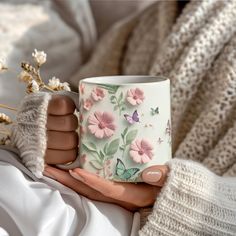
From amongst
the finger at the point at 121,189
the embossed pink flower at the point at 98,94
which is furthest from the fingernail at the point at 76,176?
the embossed pink flower at the point at 98,94

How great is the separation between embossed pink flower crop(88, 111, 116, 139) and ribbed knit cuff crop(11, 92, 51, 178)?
0.23 ft

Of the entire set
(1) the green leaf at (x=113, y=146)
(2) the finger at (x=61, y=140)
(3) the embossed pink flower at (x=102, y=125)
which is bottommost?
(2) the finger at (x=61, y=140)

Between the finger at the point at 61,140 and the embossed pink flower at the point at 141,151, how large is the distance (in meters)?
0.08

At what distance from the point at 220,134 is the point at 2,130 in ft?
1.19

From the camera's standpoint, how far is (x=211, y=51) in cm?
92

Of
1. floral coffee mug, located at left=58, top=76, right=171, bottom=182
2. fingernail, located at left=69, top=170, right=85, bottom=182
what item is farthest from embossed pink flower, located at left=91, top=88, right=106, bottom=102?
fingernail, located at left=69, top=170, right=85, bottom=182

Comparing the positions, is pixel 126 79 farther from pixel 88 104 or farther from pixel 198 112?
pixel 198 112

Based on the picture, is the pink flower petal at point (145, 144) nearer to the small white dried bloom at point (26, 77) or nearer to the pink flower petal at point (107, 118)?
the pink flower petal at point (107, 118)

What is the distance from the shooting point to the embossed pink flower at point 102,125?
638mm

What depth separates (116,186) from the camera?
669 millimetres

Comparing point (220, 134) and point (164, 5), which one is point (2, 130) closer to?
point (220, 134)

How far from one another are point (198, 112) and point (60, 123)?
0.34 m

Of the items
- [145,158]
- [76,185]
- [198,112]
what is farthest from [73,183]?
[198,112]

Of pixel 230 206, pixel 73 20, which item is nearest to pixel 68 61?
pixel 73 20
